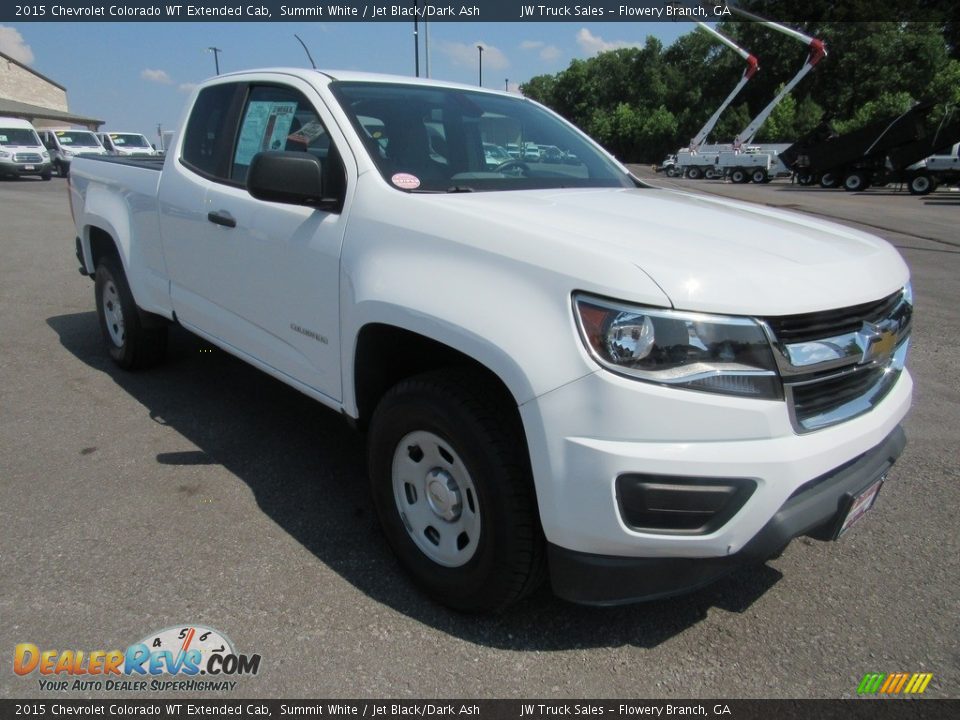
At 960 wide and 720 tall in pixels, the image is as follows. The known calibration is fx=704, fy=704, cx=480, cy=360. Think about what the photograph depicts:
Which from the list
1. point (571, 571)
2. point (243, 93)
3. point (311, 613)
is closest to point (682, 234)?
point (571, 571)

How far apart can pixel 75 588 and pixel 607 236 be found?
2239 millimetres

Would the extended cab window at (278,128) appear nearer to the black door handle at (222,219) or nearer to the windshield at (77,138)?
the black door handle at (222,219)

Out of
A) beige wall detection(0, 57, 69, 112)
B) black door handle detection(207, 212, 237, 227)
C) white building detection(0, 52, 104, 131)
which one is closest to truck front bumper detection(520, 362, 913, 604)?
black door handle detection(207, 212, 237, 227)

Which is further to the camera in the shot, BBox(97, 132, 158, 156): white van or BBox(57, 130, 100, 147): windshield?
BBox(97, 132, 158, 156): white van

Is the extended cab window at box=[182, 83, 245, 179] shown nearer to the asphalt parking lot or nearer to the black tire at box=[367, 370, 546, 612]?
the asphalt parking lot

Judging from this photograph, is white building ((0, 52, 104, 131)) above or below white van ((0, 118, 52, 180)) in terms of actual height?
above

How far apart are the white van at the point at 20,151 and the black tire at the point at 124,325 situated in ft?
82.0

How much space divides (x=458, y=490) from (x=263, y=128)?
207 cm

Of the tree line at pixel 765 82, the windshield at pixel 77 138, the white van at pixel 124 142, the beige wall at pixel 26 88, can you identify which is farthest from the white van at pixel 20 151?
the beige wall at pixel 26 88

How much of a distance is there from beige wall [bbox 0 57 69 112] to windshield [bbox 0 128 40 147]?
39.3 m

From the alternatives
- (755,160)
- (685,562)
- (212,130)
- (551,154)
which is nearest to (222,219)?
(212,130)

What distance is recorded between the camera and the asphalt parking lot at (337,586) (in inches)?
87.0

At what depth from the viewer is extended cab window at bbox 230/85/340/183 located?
298 centimetres

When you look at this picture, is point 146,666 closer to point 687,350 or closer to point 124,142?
point 687,350
